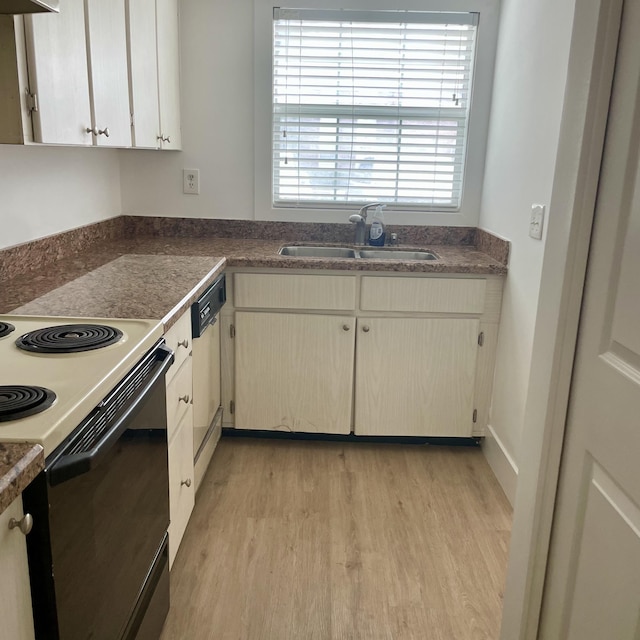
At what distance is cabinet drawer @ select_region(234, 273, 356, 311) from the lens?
2.56 meters

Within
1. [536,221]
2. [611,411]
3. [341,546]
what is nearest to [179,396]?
[341,546]

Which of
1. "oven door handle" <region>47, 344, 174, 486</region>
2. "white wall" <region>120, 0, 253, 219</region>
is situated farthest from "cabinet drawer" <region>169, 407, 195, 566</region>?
"white wall" <region>120, 0, 253, 219</region>

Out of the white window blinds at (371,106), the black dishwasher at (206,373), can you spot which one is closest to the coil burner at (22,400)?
the black dishwasher at (206,373)

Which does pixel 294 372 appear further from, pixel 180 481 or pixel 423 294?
pixel 180 481

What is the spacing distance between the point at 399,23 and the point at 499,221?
1065 millimetres

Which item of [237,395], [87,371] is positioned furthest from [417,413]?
[87,371]

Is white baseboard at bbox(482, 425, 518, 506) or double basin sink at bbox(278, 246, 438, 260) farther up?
double basin sink at bbox(278, 246, 438, 260)

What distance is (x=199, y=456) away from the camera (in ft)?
7.35

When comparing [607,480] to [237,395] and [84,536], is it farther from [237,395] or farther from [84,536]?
[237,395]

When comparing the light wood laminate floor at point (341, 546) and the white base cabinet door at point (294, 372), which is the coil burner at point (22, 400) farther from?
the white base cabinet door at point (294, 372)

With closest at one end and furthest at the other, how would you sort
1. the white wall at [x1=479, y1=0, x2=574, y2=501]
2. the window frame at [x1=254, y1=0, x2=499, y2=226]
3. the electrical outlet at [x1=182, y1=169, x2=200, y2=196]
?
the white wall at [x1=479, y1=0, x2=574, y2=501], the window frame at [x1=254, y1=0, x2=499, y2=226], the electrical outlet at [x1=182, y1=169, x2=200, y2=196]

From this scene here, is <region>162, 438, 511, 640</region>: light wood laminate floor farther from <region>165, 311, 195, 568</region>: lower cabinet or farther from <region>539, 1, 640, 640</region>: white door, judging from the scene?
<region>539, 1, 640, 640</region>: white door

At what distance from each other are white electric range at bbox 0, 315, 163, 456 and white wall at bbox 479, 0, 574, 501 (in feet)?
4.73

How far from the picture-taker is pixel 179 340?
5.83 feet
